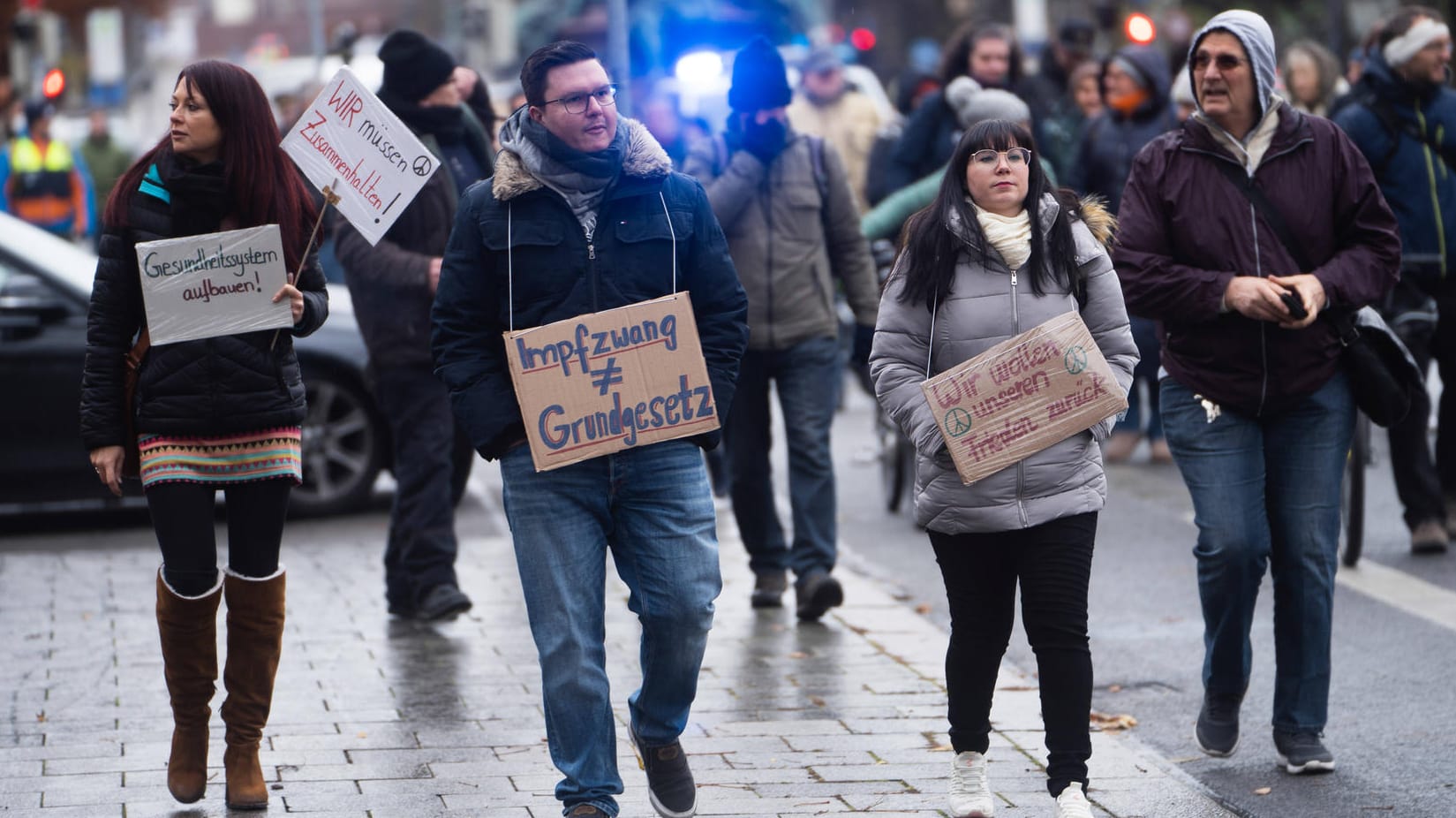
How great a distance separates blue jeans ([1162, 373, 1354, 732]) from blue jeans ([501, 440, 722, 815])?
1447mm

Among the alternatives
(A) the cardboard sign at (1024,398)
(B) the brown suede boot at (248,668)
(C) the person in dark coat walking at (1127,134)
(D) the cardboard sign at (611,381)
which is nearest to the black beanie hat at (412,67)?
(B) the brown suede boot at (248,668)

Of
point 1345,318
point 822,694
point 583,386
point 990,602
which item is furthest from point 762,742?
point 1345,318

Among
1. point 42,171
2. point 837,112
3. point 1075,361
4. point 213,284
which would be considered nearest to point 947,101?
point 837,112

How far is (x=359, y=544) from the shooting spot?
10.0 metres

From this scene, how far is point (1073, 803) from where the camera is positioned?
4.97 metres

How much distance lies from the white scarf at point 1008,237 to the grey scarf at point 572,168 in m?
0.88

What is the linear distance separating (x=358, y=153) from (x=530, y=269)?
4.02ft

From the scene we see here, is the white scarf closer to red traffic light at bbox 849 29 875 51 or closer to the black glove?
the black glove

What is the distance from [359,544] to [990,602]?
537 centimetres

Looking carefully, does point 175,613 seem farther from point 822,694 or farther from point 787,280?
point 787,280

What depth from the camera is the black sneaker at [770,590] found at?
8.27 metres

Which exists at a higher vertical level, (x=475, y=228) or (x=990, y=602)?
(x=475, y=228)

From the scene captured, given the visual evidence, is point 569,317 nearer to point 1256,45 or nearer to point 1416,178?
point 1256,45

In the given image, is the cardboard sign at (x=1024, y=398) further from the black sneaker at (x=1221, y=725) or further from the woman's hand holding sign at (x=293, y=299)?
the woman's hand holding sign at (x=293, y=299)
